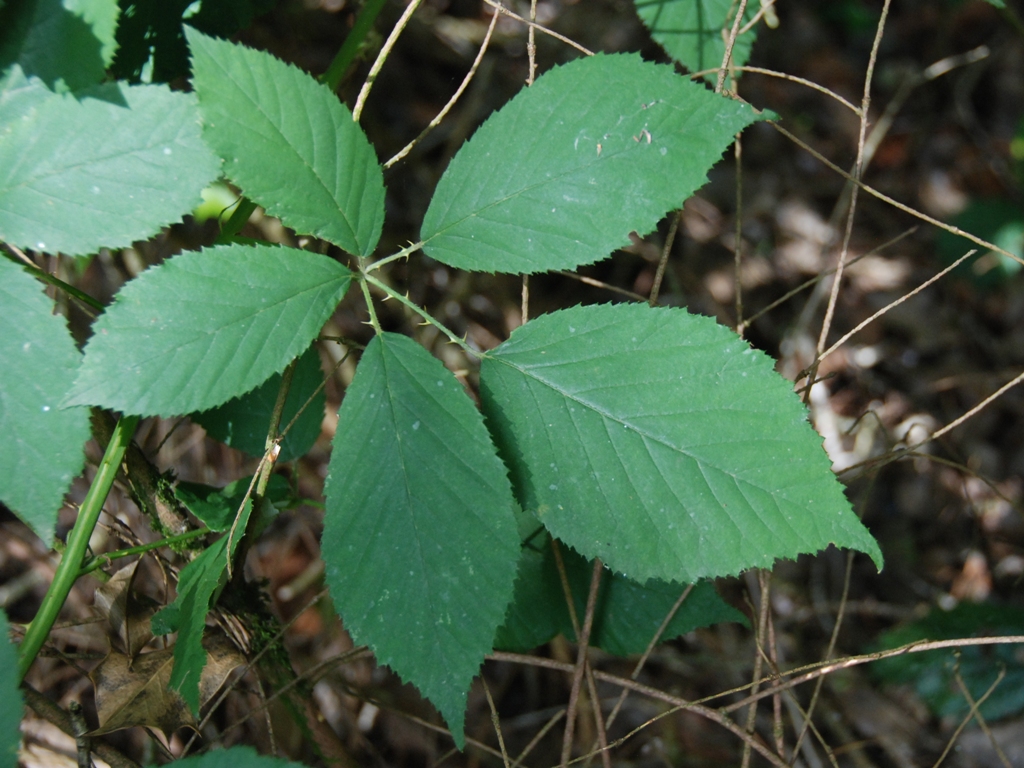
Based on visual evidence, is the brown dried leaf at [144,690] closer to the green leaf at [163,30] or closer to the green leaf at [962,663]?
the green leaf at [163,30]

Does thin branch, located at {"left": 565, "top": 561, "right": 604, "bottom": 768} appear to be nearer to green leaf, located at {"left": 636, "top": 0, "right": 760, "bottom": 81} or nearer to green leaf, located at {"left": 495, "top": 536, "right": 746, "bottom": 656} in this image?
green leaf, located at {"left": 495, "top": 536, "right": 746, "bottom": 656}

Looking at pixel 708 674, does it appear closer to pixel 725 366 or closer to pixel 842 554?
pixel 842 554

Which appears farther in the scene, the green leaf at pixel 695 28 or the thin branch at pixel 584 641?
the green leaf at pixel 695 28

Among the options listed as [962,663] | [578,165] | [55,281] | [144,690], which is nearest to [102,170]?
[55,281]

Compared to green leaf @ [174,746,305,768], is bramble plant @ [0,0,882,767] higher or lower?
higher

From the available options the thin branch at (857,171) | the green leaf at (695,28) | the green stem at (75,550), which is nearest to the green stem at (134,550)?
the green stem at (75,550)

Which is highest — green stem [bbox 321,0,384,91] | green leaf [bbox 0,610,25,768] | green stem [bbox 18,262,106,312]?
green stem [bbox 321,0,384,91]

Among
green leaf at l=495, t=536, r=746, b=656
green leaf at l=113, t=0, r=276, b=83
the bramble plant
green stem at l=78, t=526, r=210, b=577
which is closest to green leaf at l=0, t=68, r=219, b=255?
the bramble plant
